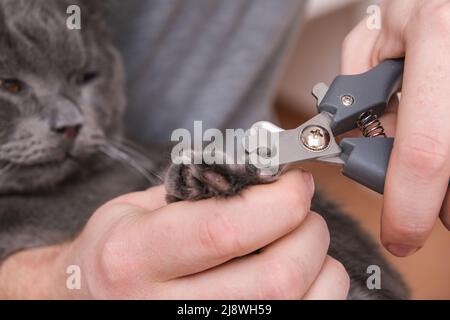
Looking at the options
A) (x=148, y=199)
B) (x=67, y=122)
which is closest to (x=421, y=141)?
(x=148, y=199)

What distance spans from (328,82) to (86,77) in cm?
99

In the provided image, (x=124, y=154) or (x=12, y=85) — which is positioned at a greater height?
(x=12, y=85)

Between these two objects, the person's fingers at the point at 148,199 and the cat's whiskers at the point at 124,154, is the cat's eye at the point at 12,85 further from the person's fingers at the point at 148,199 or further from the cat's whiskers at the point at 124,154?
the person's fingers at the point at 148,199

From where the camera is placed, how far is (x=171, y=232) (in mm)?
530

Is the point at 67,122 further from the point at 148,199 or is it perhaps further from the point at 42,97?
the point at 148,199

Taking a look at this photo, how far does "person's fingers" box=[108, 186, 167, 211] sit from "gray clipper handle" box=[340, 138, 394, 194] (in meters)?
0.19

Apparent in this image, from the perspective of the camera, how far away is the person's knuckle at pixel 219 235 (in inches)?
20.2

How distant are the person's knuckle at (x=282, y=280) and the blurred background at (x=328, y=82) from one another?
826 mm

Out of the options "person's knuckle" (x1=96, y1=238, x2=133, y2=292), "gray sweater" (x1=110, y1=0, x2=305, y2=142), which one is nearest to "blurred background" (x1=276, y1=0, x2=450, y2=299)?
"gray sweater" (x1=110, y1=0, x2=305, y2=142)

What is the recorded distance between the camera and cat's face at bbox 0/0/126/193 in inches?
32.0

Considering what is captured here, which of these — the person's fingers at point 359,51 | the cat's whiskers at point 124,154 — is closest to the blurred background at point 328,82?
the cat's whiskers at point 124,154

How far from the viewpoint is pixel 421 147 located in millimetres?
527
